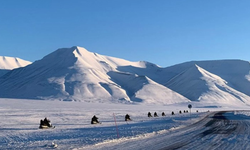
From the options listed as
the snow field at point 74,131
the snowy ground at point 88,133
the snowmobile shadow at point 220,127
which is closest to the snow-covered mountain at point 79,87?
the snow field at point 74,131

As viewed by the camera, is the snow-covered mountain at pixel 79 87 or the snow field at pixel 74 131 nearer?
the snow field at pixel 74 131

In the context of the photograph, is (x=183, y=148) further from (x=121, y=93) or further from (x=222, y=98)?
(x=222, y=98)

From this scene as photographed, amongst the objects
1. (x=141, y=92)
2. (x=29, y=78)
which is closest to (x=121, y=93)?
(x=141, y=92)

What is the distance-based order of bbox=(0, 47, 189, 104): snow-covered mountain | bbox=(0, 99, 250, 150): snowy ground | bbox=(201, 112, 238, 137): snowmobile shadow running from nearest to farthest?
bbox=(0, 99, 250, 150): snowy ground → bbox=(201, 112, 238, 137): snowmobile shadow → bbox=(0, 47, 189, 104): snow-covered mountain

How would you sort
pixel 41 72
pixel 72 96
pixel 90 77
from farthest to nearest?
pixel 41 72
pixel 90 77
pixel 72 96

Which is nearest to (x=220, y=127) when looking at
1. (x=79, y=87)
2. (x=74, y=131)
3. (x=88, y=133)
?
(x=88, y=133)

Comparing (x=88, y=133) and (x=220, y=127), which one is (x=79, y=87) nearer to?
(x=220, y=127)

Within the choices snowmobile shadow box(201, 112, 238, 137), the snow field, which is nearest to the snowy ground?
the snow field

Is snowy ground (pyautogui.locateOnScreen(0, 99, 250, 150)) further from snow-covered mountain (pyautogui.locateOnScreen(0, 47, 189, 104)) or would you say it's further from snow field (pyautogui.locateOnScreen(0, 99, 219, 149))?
snow-covered mountain (pyautogui.locateOnScreen(0, 47, 189, 104))

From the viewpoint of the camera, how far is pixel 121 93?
164m

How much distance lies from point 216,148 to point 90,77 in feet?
548

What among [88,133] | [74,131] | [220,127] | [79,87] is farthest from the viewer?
[79,87]

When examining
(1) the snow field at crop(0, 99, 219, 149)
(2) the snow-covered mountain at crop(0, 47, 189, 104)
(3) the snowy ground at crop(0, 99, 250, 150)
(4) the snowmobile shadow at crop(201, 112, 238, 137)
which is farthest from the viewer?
(2) the snow-covered mountain at crop(0, 47, 189, 104)

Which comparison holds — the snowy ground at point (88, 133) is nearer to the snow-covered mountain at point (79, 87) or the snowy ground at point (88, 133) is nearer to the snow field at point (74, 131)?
the snow field at point (74, 131)
